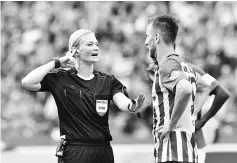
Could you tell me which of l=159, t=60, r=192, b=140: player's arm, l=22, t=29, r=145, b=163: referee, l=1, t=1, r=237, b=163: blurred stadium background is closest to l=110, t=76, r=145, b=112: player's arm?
l=22, t=29, r=145, b=163: referee

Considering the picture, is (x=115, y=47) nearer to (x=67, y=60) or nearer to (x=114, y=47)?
(x=114, y=47)

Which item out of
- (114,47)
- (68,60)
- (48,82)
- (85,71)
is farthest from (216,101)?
(114,47)

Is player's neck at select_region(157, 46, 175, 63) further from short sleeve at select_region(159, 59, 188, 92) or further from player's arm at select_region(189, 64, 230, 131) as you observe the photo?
player's arm at select_region(189, 64, 230, 131)

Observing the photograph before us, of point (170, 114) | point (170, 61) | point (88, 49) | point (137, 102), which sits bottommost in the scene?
→ point (170, 114)

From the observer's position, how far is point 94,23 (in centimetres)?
1140

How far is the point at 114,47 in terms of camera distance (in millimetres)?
10953

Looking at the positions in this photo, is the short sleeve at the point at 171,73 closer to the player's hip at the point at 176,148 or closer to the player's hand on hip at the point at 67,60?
the player's hip at the point at 176,148

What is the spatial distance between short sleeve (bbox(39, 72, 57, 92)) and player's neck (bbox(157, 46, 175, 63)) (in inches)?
41.5

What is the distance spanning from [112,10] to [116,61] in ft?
4.86

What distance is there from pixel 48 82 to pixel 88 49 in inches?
18.9

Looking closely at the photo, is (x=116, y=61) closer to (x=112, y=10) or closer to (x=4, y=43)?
(x=112, y=10)

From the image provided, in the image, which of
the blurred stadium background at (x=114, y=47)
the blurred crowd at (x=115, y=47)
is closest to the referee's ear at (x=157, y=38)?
the blurred stadium background at (x=114, y=47)

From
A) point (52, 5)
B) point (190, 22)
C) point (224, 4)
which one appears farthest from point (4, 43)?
point (224, 4)

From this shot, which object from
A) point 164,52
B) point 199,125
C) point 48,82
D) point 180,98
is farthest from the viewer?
point 199,125
